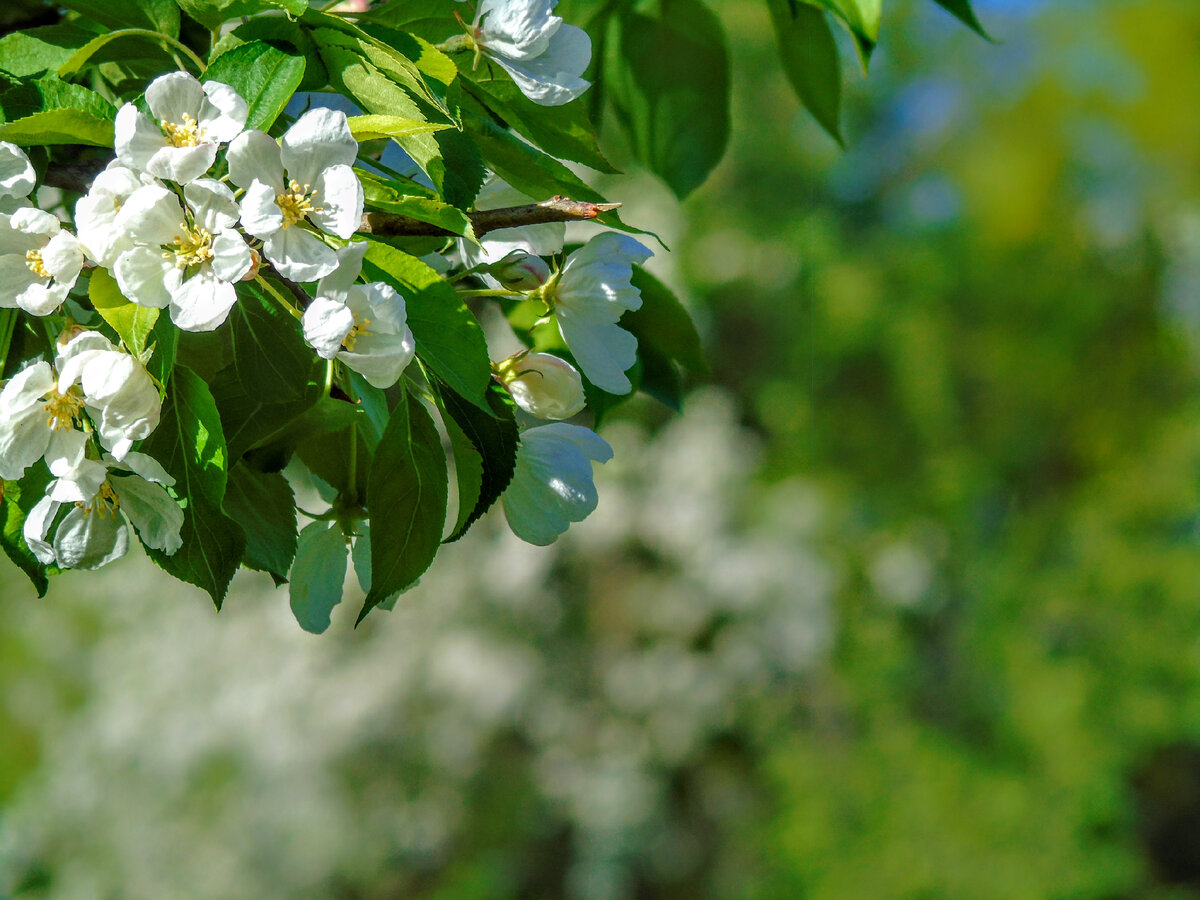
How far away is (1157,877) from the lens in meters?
4.15

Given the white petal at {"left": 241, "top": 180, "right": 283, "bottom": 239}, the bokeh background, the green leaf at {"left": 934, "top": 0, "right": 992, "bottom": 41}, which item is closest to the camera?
the white petal at {"left": 241, "top": 180, "right": 283, "bottom": 239}

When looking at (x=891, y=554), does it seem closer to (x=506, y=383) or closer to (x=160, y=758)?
(x=160, y=758)

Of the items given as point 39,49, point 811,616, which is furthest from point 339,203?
point 811,616

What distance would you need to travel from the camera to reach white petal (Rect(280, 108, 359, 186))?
0.21 metres

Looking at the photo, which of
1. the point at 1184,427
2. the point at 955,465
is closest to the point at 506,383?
the point at 955,465

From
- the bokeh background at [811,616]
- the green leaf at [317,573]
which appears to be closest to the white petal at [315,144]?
the green leaf at [317,573]

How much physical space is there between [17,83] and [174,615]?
9.25 feet

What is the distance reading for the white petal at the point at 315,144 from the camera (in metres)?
0.21

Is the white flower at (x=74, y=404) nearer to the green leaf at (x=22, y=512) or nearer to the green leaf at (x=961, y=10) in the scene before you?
the green leaf at (x=22, y=512)

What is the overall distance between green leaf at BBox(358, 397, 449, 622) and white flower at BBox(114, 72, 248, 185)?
2.5 inches

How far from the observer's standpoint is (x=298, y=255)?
0.68 ft

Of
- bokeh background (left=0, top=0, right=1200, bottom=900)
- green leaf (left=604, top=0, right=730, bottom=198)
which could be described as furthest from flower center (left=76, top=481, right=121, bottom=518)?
bokeh background (left=0, top=0, right=1200, bottom=900)

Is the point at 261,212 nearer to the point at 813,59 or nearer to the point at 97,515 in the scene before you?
the point at 97,515

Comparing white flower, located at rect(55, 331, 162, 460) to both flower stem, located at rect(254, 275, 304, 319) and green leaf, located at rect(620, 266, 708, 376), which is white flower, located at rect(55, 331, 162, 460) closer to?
flower stem, located at rect(254, 275, 304, 319)
